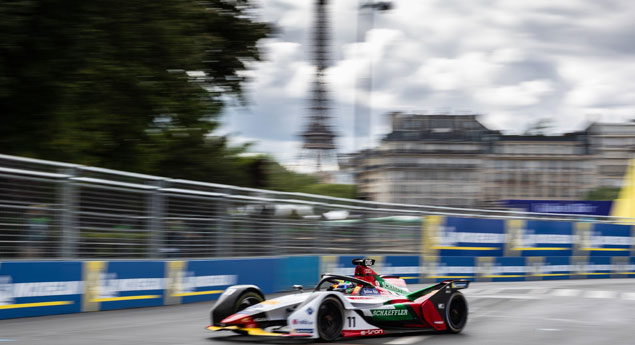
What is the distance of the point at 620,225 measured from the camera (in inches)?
1083

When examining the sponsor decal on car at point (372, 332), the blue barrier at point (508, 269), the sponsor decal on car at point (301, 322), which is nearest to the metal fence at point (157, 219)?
the blue barrier at point (508, 269)

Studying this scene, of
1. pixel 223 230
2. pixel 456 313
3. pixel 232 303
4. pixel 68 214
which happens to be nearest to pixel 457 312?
pixel 456 313

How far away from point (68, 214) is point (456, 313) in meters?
5.58

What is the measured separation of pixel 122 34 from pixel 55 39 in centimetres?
213

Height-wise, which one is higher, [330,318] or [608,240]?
[330,318]

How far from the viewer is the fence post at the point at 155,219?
44.7 feet

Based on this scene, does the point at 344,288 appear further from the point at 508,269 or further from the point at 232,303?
the point at 508,269

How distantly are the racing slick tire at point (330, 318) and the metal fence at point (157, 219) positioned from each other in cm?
451

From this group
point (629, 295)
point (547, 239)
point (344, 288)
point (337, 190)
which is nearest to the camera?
point (344, 288)

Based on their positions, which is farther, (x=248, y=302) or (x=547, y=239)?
(x=547, y=239)

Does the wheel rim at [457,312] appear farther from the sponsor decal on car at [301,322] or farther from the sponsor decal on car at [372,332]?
the sponsor decal on car at [301,322]

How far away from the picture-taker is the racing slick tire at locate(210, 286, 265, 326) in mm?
9188

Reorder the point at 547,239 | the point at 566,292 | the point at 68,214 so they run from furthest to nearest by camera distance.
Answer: the point at 547,239 < the point at 566,292 < the point at 68,214

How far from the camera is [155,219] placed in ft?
44.9
